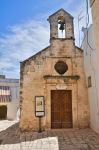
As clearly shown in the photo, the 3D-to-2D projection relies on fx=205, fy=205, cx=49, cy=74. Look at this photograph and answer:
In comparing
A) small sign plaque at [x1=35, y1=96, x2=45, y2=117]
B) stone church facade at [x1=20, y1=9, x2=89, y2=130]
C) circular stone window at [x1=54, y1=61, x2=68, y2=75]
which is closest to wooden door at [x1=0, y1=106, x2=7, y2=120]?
stone church facade at [x1=20, y1=9, x2=89, y2=130]

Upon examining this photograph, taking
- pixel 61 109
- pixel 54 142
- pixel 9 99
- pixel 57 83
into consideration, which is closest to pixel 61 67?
pixel 57 83

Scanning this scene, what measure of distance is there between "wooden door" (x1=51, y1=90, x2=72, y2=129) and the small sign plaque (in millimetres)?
578

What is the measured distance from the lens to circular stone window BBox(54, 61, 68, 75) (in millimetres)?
11148

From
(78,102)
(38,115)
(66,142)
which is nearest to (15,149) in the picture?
(66,142)

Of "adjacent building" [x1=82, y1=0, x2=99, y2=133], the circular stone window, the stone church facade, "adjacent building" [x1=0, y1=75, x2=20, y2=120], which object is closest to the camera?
"adjacent building" [x1=82, y1=0, x2=99, y2=133]

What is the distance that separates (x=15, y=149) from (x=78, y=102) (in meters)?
4.84

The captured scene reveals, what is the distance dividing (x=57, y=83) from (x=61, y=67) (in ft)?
3.21

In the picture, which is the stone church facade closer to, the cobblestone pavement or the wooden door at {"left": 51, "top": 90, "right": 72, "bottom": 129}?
the wooden door at {"left": 51, "top": 90, "right": 72, "bottom": 129}

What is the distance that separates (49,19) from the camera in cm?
1122

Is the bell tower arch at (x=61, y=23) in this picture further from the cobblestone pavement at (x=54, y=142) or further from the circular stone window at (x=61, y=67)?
the cobblestone pavement at (x=54, y=142)

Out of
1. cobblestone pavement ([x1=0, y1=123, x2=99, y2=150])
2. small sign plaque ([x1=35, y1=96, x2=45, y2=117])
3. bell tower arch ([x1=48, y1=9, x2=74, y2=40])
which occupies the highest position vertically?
bell tower arch ([x1=48, y1=9, x2=74, y2=40])

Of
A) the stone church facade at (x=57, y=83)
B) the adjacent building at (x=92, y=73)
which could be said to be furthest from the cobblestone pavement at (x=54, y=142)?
the stone church facade at (x=57, y=83)

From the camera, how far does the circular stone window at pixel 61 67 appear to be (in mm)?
11148

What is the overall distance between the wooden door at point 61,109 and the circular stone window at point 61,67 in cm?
111
